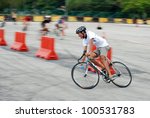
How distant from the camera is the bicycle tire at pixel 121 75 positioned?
468 inches

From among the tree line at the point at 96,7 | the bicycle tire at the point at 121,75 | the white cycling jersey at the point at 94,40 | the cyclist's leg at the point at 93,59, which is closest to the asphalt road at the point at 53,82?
the bicycle tire at the point at 121,75

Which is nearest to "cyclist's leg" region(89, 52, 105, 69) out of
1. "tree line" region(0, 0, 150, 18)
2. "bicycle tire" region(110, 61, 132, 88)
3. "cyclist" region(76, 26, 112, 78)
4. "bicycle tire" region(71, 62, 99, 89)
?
"cyclist" region(76, 26, 112, 78)

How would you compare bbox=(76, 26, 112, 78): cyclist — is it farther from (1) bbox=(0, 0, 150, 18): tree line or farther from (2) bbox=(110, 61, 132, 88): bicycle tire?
(1) bbox=(0, 0, 150, 18): tree line

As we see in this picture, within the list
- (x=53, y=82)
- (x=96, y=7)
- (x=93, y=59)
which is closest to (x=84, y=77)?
(x=93, y=59)

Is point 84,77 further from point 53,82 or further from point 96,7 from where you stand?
point 96,7

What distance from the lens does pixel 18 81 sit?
12.8 metres

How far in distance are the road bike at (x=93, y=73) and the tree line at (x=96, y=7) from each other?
6490 centimetres

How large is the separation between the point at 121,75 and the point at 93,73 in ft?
2.77

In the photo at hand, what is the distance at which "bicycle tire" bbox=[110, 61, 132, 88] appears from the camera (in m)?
11.9

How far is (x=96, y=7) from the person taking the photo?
8950cm

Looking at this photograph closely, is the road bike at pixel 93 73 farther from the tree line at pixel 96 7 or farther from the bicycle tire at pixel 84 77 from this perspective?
the tree line at pixel 96 7

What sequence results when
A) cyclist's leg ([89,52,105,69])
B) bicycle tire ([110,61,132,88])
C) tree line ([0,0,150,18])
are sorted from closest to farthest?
1. cyclist's leg ([89,52,105,69])
2. bicycle tire ([110,61,132,88])
3. tree line ([0,0,150,18])

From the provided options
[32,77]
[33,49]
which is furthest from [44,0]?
[32,77]

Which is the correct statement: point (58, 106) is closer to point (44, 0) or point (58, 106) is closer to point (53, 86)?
point (53, 86)
